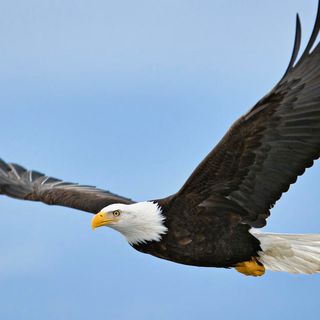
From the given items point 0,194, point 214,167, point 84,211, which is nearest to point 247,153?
point 214,167

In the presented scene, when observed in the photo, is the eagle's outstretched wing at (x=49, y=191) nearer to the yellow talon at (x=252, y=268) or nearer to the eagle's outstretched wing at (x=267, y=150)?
the yellow talon at (x=252, y=268)

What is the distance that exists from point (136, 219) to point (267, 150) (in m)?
1.53

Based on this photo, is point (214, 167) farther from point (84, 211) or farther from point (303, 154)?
point (84, 211)

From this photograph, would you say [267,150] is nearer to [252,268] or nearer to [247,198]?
[247,198]

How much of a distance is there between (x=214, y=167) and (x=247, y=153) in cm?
36

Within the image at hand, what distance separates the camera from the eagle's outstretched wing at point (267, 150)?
32.9 feet

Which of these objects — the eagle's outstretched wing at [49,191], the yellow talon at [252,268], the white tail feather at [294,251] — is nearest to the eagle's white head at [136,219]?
the yellow talon at [252,268]

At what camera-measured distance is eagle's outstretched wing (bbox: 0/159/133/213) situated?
1258 centimetres

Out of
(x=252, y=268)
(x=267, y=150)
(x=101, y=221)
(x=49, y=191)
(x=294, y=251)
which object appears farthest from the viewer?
(x=49, y=191)

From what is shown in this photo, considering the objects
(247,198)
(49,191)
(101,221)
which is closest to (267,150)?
(247,198)

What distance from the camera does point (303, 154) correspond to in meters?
10.3

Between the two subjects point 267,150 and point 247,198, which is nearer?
point 267,150

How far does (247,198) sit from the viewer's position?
35.0ft

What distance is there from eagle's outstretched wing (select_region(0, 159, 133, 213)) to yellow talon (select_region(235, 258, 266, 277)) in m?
1.96
